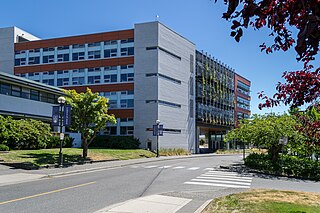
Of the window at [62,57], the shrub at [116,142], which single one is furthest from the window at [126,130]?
the window at [62,57]

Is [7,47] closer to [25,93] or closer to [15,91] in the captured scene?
[25,93]

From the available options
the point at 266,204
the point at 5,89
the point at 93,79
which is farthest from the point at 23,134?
the point at 266,204

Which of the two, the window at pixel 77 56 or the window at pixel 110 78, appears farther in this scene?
the window at pixel 77 56

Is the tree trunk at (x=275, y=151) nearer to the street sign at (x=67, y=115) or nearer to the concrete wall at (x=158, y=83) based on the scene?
the street sign at (x=67, y=115)

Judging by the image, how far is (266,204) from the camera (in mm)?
9281

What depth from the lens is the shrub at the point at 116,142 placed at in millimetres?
45338

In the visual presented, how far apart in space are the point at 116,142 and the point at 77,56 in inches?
657

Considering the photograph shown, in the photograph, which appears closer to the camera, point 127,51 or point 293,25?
point 293,25

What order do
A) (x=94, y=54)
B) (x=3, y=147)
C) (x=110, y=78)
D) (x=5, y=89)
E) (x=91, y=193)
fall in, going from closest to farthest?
(x=91, y=193) → (x=3, y=147) → (x=5, y=89) → (x=110, y=78) → (x=94, y=54)

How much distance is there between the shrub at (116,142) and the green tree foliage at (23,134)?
1370cm

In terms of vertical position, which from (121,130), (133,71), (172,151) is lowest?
(172,151)

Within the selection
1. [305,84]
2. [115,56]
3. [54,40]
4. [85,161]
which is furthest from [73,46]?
[305,84]

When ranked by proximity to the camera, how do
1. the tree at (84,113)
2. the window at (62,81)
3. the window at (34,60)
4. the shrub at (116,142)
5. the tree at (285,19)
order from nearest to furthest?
the tree at (285,19)
the tree at (84,113)
the shrub at (116,142)
the window at (62,81)
the window at (34,60)

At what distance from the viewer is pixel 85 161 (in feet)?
87.3
